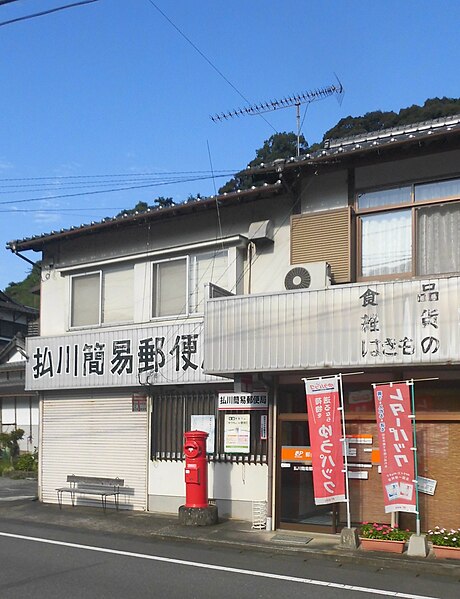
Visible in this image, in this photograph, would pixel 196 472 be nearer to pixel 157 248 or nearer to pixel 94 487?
pixel 94 487

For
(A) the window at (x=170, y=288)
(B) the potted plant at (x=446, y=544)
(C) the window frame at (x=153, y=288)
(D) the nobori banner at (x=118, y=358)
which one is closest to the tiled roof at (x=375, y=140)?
(C) the window frame at (x=153, y=288)

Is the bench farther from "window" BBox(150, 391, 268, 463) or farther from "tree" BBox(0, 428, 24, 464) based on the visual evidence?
"tree" BBox(0, 428, 24, 464)

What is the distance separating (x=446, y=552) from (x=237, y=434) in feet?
16.1

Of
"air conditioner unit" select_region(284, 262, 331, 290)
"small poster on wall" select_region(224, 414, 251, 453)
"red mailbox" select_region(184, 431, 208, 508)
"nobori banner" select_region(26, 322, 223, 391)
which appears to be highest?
"air conditioner unit" select_region(284, 262, 331, 290)

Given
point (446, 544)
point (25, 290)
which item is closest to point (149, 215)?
point (446, 544)

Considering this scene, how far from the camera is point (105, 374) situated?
15.4 metres

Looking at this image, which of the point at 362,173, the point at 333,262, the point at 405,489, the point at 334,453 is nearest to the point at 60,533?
the point at 334,453

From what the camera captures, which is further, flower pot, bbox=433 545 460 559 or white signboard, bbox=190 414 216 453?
white signboard, bbox=190 414 216 453

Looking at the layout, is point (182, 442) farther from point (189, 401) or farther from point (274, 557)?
point (274, 557)

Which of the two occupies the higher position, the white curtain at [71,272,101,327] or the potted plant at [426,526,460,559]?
the white curtain at [71,272,101,327]

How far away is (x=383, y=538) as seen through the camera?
10.2m

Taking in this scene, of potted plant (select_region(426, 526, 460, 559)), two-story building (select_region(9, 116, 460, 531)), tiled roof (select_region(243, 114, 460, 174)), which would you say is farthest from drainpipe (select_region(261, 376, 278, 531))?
tiled roof (select_region(243, 114, 460, 174))

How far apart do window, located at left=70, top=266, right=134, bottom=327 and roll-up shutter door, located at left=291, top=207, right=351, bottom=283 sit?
459 cm

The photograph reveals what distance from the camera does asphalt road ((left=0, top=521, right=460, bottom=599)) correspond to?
8047 mm
